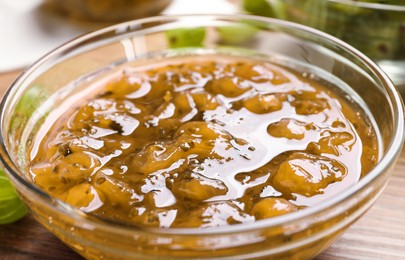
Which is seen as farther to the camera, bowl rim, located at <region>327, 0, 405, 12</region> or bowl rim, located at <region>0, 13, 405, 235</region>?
bowl rim, located at <region>327, 0, 405, 12</region>

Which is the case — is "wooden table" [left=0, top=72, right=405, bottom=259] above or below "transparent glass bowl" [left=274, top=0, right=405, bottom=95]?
below

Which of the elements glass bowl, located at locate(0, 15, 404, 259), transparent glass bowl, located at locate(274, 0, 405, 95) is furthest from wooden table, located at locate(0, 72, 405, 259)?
transparent glass bowl, located at locate(274, 0, 405, 95)

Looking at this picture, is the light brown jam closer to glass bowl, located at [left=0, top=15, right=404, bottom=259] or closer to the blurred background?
glass bowl, located at [left=0, top=15, right=404, bottom=259]

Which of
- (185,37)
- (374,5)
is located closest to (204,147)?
(185,37)

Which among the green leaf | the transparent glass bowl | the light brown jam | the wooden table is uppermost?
the transparent glass bowl

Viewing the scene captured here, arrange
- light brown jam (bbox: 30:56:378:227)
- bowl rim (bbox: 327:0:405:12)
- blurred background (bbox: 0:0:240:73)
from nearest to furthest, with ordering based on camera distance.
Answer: light brown jam (bbox: 30:56:378:227), bowl rim (bbox: 327:0:405:12), blurred background (bbox: 0:0:240:73)

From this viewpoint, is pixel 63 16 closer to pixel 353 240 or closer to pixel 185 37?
pixel 185 37

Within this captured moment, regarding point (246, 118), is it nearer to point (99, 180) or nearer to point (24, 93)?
point (99, 180)

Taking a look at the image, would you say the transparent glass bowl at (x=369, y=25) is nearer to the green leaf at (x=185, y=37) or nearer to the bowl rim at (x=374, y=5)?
the bowl rim at (x=374, y=5)
